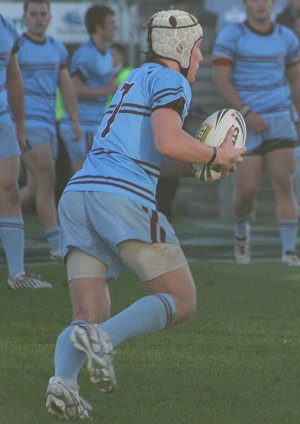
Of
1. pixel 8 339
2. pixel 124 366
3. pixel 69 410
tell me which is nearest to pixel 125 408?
pixel 69 410

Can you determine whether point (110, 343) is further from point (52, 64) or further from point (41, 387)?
point (52, 64)

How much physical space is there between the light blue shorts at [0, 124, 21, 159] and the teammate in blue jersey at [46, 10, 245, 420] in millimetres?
3420

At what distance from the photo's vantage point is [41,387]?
6.10 metres

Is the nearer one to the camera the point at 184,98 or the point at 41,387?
the point at 184,98

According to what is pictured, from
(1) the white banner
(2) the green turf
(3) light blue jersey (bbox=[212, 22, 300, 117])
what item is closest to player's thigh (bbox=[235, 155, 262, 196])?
(3) light blue jersey (bbox=[212, 22, 300, 117])

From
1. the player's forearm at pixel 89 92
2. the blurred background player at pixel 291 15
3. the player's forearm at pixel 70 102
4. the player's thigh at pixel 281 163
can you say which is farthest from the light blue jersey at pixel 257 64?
the blurred background player at pixel 291 15

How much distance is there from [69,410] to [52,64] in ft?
22.6

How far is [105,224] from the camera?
5.41m

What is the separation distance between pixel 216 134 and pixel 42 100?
614 centimetres

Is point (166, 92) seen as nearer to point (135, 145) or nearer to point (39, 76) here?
point (135, 145)

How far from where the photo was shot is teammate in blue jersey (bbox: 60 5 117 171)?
43.5 feet

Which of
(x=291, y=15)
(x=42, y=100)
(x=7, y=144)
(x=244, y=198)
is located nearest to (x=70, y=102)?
(x=42, y=100)

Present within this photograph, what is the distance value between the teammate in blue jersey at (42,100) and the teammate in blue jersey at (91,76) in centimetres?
116

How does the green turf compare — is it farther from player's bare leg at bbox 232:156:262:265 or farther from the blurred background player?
the blurred background player
